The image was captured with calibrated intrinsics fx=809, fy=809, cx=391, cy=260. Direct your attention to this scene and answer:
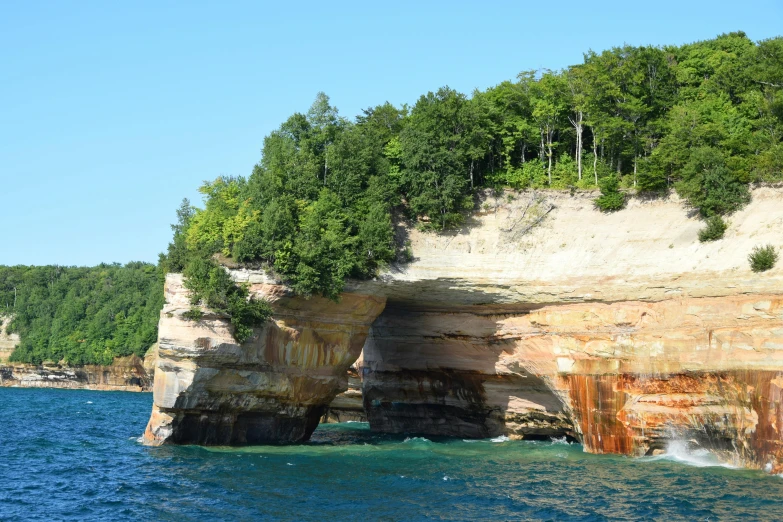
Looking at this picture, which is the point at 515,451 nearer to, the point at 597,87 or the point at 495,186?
the point at 495,186

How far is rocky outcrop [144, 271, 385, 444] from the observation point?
36.8 meters

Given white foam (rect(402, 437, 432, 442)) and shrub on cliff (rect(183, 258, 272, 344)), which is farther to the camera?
white foam (rect(402, 437, 432, 442))

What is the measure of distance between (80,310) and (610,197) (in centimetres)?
10767

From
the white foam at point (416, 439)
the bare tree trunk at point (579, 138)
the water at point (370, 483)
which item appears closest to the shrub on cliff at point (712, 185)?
the bare tree trunk at point (579, 138)

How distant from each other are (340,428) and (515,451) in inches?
635

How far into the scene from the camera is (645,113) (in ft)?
153

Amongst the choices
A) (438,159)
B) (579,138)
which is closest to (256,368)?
(438,159)

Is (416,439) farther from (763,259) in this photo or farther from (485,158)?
(763,259)

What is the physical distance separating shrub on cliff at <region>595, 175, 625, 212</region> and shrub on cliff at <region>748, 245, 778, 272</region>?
8.84m

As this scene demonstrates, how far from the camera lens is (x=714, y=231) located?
37188mm

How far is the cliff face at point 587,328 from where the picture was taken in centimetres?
3372

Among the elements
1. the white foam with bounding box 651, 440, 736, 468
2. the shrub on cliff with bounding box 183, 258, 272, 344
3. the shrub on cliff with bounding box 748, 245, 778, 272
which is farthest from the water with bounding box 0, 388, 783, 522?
the shrub on cliff with bounding box 748, 245, 778, 272

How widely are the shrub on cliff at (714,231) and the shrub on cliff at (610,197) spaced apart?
18.0 feet

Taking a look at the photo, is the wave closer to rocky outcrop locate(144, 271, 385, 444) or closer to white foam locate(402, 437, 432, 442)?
white foam locate(402, 437, 432, 442)
